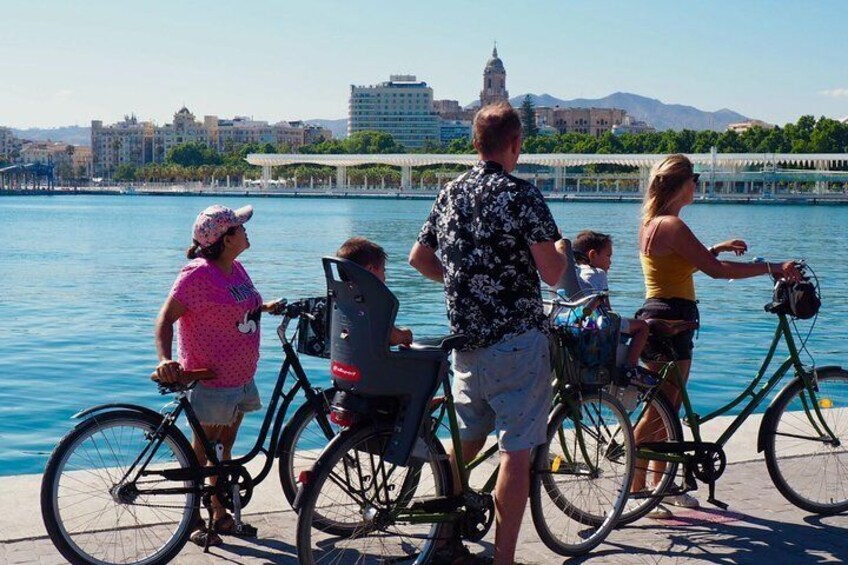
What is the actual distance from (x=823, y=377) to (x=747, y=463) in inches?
33.8

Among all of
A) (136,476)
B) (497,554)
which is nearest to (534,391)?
(497,554)

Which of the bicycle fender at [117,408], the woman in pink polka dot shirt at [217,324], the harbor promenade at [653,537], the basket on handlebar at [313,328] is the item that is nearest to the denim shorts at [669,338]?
the harbor promenade at [653,537]

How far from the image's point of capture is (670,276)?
17.0ft

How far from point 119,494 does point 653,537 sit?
2.12 meters

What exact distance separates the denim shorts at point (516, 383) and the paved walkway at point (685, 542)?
67cm

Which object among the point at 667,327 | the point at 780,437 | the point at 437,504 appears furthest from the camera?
the point at 780,437

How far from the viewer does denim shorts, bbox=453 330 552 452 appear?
13.4 feet

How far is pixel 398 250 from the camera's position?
4259 cm

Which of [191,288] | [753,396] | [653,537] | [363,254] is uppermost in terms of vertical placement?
[363,254]

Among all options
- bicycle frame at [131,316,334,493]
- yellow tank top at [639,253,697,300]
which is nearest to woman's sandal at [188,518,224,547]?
bicycle frame at [131,316,334,493]

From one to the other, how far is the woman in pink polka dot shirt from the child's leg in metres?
1.44

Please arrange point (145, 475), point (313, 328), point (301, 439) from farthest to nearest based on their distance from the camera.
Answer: point (301, 439) < point (313, 328) < point (145, 475)

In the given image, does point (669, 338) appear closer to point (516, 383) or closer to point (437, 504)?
point (516, 383)

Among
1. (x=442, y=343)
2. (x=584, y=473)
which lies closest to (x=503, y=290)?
(x=442, y=343)
